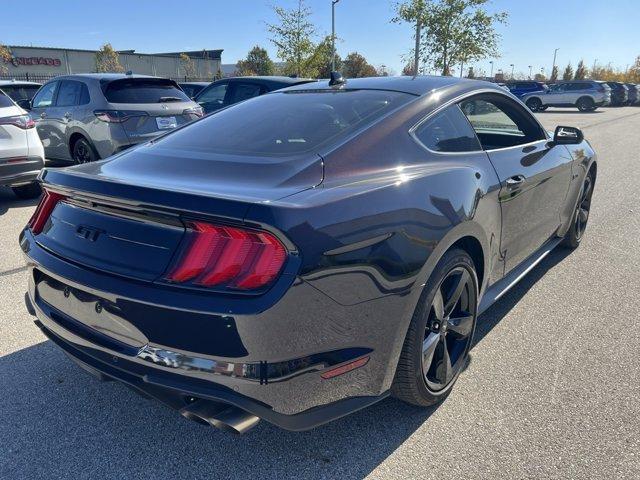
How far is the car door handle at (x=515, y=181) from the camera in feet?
9.78

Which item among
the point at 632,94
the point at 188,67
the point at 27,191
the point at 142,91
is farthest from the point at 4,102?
the point at 188,67

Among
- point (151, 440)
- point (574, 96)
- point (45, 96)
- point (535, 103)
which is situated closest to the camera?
point (151, 440)

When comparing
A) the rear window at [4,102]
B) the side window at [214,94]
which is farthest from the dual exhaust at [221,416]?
the side window at [214,94]

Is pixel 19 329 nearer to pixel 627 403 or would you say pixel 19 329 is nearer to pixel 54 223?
pixel 54 223

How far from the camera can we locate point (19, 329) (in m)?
3.27

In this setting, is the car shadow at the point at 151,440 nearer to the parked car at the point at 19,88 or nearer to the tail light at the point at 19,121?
the tail light at the point at 19,121

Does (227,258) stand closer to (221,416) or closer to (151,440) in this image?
(221,416)

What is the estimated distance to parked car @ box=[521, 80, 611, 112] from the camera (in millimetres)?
29844

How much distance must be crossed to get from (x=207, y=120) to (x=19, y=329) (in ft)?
5.83

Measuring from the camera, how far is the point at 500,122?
152 inches

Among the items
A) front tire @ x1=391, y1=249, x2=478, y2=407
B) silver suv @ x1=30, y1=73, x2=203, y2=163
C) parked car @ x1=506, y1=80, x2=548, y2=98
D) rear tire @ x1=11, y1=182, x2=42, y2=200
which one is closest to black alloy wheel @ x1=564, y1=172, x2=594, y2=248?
front tire @ x1=391, y1=249, x2=478, y2=407

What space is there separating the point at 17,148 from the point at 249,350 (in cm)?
572

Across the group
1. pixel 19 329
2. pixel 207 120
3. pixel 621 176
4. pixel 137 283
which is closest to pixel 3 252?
pixel 19 329

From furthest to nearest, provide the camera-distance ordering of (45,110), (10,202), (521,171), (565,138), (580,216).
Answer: (45,110) → (10,202) → (580,216) → (565,138) → (521,171)
